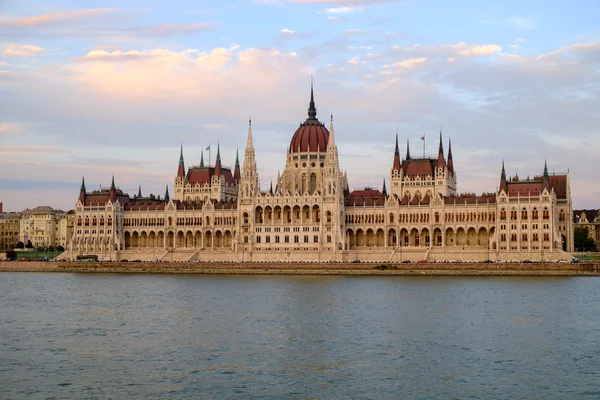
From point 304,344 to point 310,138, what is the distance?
312 ft

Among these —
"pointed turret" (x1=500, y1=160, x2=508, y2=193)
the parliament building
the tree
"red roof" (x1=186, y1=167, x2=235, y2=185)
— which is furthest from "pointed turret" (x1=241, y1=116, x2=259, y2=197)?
the tree

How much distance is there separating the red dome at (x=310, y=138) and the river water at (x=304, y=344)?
60.2 meters

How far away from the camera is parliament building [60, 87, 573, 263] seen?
121 meters

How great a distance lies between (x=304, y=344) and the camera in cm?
4962

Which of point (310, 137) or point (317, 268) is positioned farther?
point (310, 137)

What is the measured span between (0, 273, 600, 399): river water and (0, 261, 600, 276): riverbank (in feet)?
74.8

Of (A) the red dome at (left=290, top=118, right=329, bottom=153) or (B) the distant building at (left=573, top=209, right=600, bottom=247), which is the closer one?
(A) the red dome at (left=290, top=118, right=329, bottom=153)

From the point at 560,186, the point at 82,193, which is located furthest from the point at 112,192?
the point at 560,186

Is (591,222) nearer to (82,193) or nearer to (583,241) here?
(583,241)

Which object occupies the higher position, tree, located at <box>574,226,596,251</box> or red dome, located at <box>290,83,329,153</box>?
red dome, located at <box>290,83,329,153</box>

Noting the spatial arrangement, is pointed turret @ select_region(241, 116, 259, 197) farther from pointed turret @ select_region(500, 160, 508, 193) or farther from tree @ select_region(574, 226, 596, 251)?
tree @ select_region(574, 226, 596, 251)

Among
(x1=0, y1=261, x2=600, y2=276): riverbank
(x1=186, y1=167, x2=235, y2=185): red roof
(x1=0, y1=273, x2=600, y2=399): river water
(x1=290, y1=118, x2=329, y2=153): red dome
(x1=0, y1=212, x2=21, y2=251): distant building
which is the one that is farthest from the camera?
(x1=0, y1=212, x2=21, y2=251): distant building

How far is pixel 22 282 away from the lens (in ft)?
335

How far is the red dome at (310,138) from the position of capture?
142 meters
